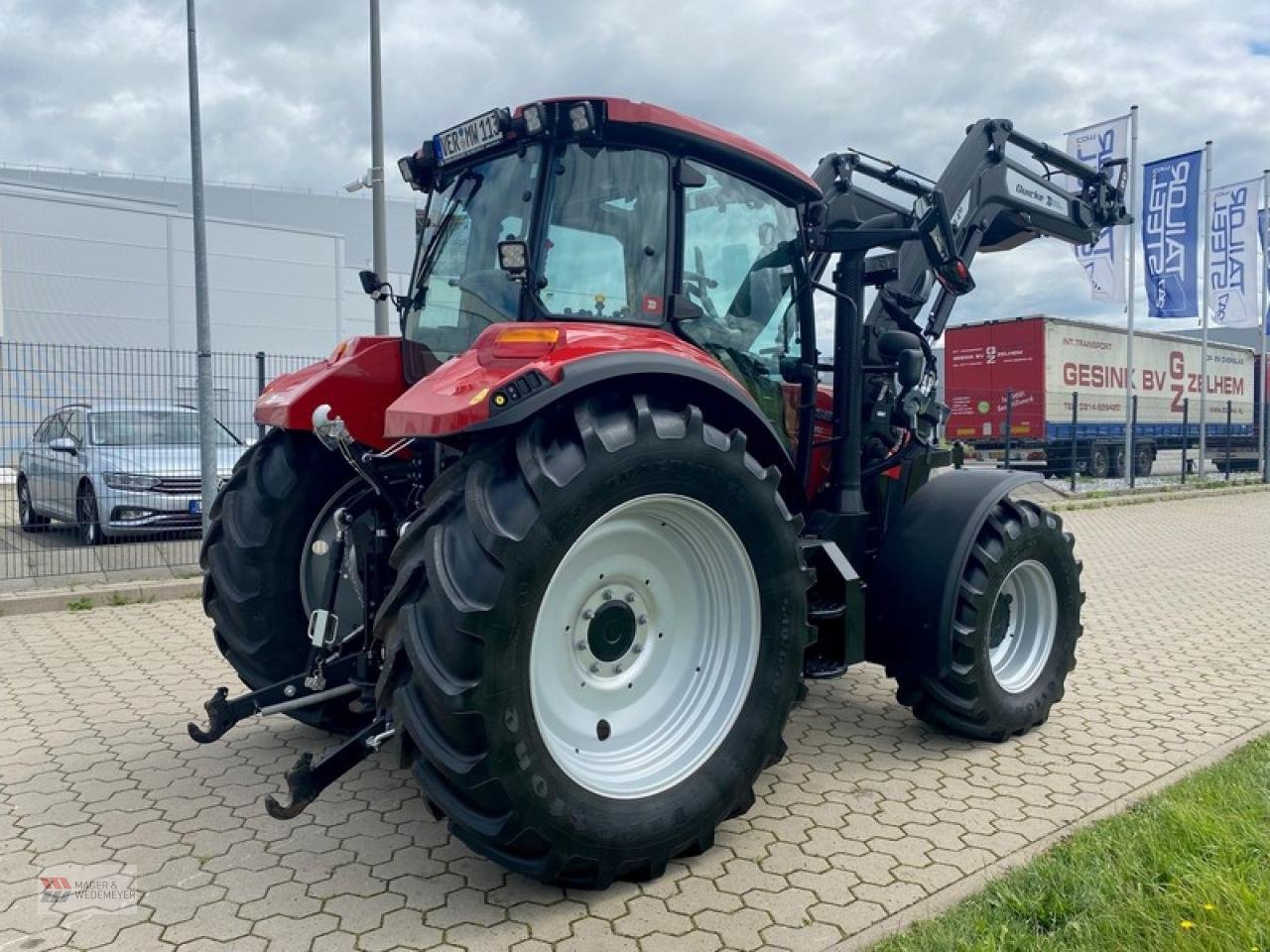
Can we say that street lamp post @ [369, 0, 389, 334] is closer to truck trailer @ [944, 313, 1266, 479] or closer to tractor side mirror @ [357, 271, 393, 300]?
tractor side mirror @ [357, 271, 393, 300]

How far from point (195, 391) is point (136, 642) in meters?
4.07

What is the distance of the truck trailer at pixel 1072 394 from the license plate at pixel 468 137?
16.8m

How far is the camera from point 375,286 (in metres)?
4.74

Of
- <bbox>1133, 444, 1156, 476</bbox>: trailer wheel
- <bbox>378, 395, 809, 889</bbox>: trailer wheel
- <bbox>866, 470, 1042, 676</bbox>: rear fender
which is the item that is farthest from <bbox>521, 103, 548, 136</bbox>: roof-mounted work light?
<bbox>1133, 444, 1156, 476</bbox>: trailer wheel

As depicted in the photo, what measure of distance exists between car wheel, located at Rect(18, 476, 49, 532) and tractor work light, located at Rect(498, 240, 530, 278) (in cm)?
883

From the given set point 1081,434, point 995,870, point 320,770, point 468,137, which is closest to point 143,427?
point 468,137

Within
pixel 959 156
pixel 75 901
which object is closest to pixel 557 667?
pixel 75 901

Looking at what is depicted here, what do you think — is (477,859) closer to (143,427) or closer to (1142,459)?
(143,427)

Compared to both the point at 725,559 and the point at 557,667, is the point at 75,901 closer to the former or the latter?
the point at 557,667

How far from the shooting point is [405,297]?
4.32 metres

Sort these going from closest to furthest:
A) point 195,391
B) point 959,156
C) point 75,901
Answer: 1. point 75,901
2. point 959,156
3. point 195,391

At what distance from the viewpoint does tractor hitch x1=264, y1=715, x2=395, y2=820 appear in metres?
2.89

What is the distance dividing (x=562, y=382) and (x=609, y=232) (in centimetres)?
94

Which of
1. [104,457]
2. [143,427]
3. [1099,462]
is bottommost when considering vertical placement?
[1099,462]
